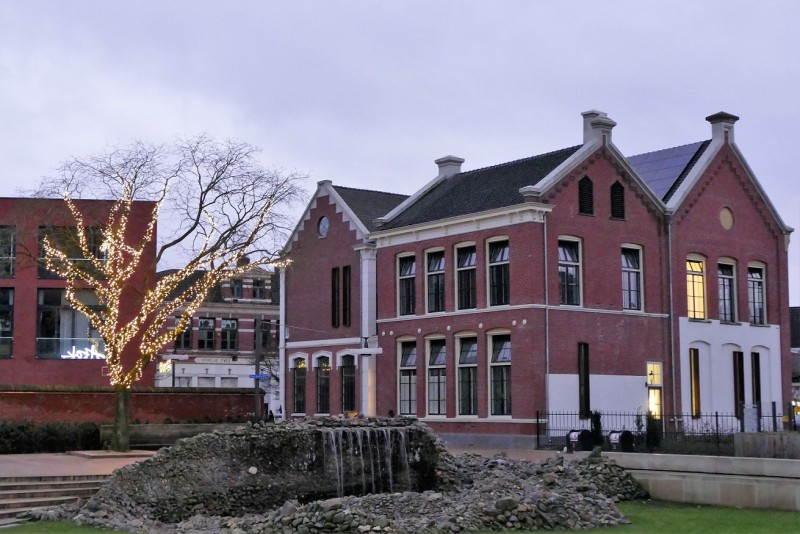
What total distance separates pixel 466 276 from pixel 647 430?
11.5m

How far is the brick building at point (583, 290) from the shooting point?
42250 millimetres

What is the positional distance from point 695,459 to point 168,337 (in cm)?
1984

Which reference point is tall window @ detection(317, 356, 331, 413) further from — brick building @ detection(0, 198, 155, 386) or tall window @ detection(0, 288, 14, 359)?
tall window @ detection(0, 288, 14, 359)

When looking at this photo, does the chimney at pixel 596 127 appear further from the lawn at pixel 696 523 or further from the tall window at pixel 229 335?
the tall window at pixel 229 335

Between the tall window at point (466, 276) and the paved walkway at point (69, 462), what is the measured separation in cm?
831

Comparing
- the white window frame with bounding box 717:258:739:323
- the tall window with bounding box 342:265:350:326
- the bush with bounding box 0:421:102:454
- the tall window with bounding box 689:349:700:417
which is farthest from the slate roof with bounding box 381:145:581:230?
the bush with bounding box 0:421:102:454

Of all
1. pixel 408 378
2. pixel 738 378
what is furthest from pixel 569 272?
pixel 738 378

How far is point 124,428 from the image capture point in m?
34.9

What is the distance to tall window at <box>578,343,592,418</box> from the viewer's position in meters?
42.4

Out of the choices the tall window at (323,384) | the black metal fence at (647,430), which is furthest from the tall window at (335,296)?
the black metal fence at (647,430)

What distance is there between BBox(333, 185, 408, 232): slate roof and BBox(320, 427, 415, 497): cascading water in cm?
2262

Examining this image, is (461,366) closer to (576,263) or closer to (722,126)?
(576,263)

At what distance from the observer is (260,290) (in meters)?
81.1

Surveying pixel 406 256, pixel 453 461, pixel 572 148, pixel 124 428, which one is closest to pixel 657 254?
pixel 572 148
